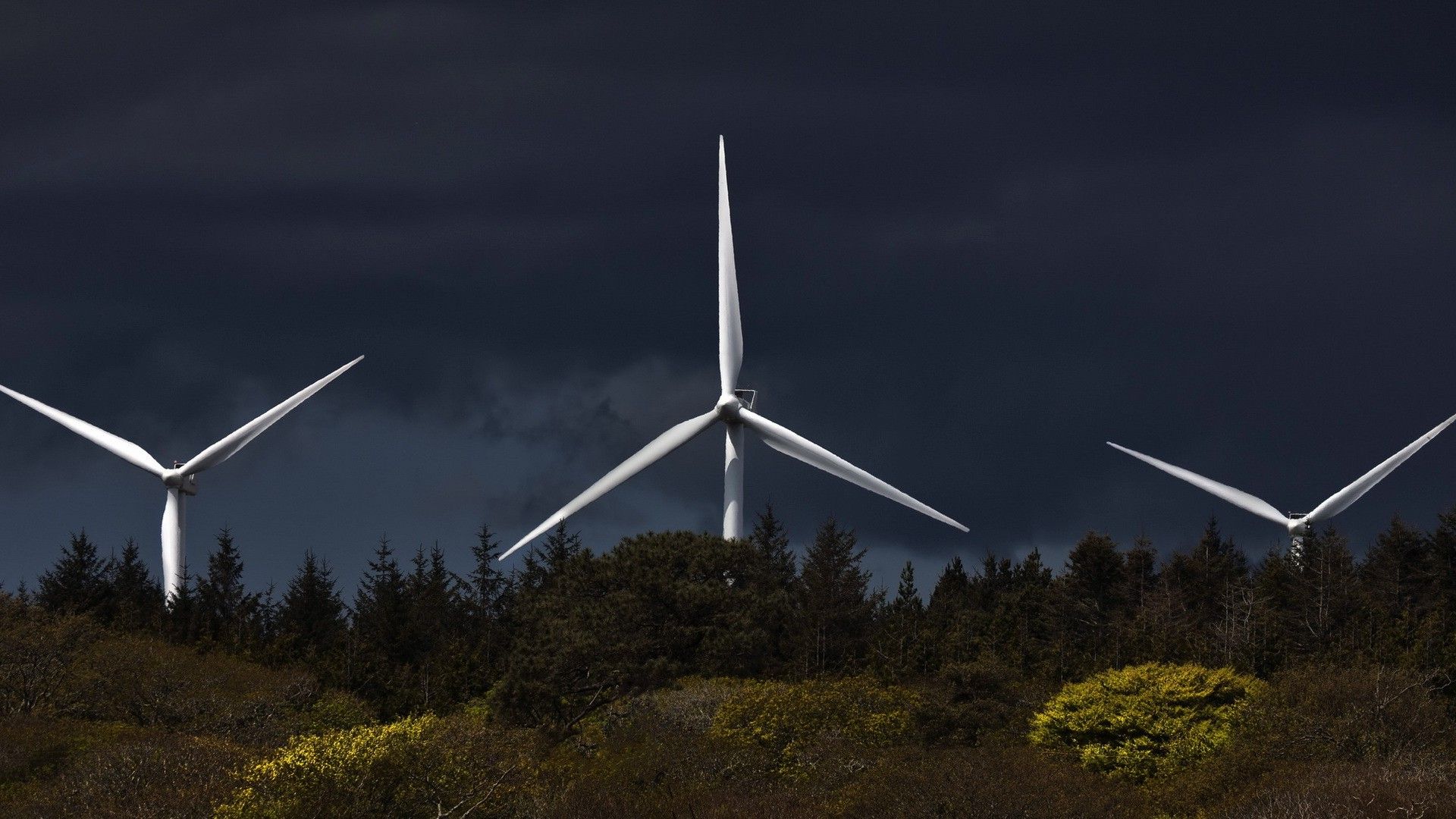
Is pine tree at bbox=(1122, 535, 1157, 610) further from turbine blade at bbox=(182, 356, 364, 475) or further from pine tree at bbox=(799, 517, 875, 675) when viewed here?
turbine blade at bbox=(182, 356, 364, 475)

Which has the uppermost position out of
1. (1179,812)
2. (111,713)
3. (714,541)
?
(714,541)

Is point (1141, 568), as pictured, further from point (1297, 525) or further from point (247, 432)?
point (247, 432)

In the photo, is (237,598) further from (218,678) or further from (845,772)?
(845,772)

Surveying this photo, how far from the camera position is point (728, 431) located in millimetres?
70562

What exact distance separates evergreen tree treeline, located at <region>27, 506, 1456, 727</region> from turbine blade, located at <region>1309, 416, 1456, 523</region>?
2207 millimetres

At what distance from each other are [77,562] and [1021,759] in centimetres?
7556

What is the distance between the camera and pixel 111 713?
5625 centimetres

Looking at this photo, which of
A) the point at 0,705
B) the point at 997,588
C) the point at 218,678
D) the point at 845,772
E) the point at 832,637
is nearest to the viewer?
the point at 845,772

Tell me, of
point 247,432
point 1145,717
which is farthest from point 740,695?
point 247,432

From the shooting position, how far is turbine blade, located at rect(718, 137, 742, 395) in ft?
227

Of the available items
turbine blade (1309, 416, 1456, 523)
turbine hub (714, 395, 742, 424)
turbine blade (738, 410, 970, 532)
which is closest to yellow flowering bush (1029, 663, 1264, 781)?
turbine blade (738, 410, 970, 532)

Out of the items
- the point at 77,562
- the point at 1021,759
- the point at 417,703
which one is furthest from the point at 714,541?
the point at 77,562

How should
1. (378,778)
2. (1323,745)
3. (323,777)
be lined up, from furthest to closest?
1. (1323,745)
2. (378,778)
3. (323,777)

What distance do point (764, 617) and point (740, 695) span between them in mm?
10847
